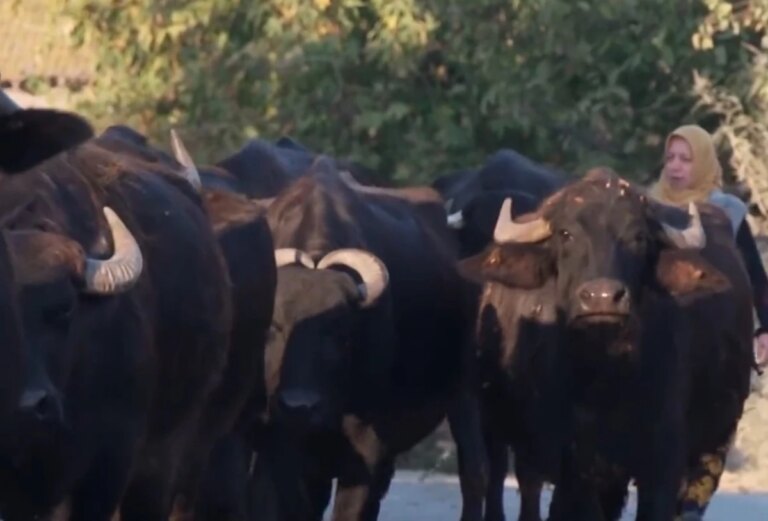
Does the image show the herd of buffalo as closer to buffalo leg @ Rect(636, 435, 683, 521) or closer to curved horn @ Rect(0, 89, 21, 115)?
buffalo leg @ Rect(636, 435, 683, 521)

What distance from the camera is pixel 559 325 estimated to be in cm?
1019

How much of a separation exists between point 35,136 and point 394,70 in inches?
440

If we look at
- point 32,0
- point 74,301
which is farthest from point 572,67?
point 74,301

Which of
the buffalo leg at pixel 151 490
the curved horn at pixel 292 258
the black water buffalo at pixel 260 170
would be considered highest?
the curved horn at pixel 292 258

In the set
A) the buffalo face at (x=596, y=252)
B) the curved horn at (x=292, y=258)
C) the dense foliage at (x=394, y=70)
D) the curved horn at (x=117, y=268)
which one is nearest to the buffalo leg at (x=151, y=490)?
the curved horn at (x=117, y=268)

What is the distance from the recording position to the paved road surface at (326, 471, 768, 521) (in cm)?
1332

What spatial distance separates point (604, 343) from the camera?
9945 millimetres

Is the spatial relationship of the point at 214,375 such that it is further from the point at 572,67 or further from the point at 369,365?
the point at 572,67

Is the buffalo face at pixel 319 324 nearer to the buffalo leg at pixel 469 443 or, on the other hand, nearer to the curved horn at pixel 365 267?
the curved horn at pixel 365 267

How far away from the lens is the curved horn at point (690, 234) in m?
10.2

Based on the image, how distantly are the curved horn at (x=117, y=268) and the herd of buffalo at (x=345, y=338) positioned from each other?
1 centimetres

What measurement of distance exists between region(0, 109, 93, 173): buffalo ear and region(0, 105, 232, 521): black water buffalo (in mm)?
779

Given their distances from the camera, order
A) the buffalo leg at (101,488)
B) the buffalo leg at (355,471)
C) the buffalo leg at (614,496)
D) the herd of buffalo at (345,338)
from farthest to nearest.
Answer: the buffalo leg at (355,471), the buffalo leg at (614,496), the buffalo leg at (101,488), the herd of buffalo at (345,338)

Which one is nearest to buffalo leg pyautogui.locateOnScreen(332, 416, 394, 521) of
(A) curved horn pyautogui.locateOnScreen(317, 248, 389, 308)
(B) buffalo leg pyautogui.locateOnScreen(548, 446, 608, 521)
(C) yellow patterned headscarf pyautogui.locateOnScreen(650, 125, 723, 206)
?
(A) curved horn pyautogui.locateOnScreen(317, 248, 389, 308)
